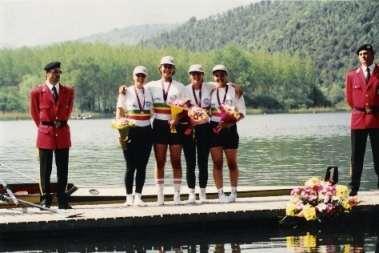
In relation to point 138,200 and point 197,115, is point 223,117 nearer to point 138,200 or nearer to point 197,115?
point 197,115

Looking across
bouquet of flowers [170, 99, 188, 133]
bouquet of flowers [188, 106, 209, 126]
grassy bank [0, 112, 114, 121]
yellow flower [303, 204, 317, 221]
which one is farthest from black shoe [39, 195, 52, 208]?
grassy bank [0, 112, 114, 121]

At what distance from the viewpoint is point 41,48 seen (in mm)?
174625

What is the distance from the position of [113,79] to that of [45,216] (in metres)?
139

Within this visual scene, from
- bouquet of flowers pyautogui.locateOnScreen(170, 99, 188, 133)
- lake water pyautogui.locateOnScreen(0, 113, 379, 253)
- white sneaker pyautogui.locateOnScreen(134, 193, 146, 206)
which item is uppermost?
bouquet of flowers pyautogui.locateOnScreen(170, 99, 188, 133)

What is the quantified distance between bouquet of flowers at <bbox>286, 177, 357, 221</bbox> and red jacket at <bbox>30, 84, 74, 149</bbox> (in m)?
3.69

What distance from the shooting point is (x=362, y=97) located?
13484mm

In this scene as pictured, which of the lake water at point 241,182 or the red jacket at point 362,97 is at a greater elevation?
the red jacket at point 362,97

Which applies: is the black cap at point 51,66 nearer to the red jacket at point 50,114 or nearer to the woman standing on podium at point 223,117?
the red jacket at point 50,114

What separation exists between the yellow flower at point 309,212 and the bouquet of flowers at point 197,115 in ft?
6.84

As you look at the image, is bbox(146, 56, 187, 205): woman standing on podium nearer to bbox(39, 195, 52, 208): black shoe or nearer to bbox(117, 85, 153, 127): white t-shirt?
bbox(117, 85, 153, 127): white t-shirt

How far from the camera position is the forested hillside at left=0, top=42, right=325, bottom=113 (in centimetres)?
14600

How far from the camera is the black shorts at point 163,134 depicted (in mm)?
12797

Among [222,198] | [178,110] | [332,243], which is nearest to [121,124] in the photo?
[178,110]

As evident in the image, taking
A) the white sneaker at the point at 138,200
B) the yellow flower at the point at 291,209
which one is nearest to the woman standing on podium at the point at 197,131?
the white sneaker at the point at 138,200
